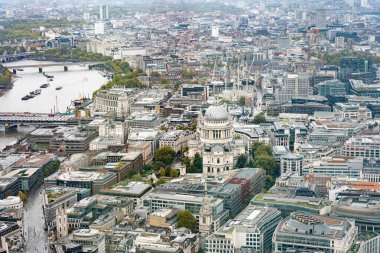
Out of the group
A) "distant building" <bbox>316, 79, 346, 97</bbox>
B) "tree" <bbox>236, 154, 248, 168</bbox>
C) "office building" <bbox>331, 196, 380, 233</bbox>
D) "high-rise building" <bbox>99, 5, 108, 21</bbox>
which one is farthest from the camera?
"high-rise building" <bbox>99, 5, 108, 21</bbox>

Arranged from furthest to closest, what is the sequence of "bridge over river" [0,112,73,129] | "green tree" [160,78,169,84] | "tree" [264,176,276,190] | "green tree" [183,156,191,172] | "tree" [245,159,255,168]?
"green tree" [160,78,169,84], "bridge over river" [0,112,73,129], "green tree" [183,156,191,172], "tree" [245,159,255,168], "tree" [264,176,276,190]

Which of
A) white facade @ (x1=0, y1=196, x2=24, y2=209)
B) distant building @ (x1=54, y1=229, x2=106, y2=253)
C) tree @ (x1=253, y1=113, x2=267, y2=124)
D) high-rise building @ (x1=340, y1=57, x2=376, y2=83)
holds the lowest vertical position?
white facade @ (x1=0, y1=196, x2=24, y2=209)

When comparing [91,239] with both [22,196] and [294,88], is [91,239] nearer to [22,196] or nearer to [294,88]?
[22,196]

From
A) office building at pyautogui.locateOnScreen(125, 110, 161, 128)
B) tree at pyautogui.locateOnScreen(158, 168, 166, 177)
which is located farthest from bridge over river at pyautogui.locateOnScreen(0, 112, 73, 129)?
tree at pyautogui.locateOnScreen(158, 168, 166, 177)

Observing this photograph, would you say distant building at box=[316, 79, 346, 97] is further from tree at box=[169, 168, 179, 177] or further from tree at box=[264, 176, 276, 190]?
tree at box=[169, 168, 179, 177]

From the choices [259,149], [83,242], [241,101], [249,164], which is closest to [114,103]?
[241,101]

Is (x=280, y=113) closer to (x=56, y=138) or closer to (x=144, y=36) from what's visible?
(x=56, y=138)

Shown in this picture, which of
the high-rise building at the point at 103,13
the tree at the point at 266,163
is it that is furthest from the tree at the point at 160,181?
the high-rise building at the point at 103,13

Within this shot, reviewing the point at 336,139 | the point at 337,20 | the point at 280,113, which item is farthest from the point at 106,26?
the point at 336,139
